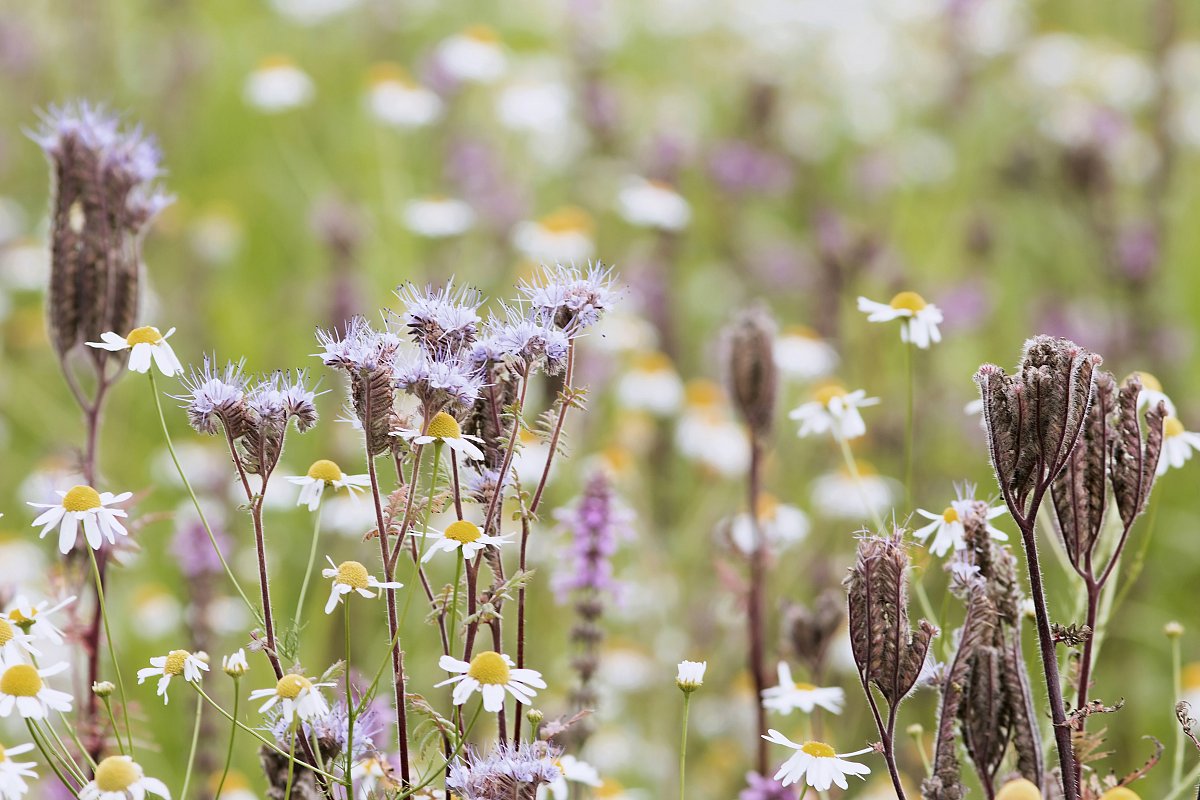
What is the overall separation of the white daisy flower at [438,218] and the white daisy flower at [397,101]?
39 centimetres

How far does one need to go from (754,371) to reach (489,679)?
1441 mm

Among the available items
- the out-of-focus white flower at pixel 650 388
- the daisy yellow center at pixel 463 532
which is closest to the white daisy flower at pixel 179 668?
the daisy yellow center at pixel 463 532

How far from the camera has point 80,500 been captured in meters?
1.76

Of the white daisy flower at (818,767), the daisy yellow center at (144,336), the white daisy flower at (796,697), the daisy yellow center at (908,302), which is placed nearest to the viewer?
the white daisy flower at (818,767)

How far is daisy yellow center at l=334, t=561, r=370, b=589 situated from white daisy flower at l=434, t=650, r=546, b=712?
5.4 inches

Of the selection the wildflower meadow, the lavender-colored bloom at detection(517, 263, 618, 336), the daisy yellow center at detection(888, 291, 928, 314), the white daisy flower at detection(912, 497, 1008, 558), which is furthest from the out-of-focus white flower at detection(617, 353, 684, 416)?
the lavender-colored bloom at detection(517, 263, 618, 336)

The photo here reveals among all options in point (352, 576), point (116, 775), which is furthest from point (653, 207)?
point (116, 775)

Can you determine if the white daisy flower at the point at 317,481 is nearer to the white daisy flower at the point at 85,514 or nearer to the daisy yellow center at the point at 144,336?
the white daisy flower at the point at 85,514

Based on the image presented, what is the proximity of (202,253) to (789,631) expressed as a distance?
12.8 ft

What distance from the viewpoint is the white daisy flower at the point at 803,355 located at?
14.5 feet

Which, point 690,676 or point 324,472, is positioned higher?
point 324,472

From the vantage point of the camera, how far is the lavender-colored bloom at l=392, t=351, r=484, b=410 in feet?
5.18

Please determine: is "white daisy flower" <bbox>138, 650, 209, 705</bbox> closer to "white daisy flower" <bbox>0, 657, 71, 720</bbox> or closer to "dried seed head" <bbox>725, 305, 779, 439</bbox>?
"white daisy flower" <bbox>0, 657, 71, 720</bbox>

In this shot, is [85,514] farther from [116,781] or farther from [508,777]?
[508,777]
